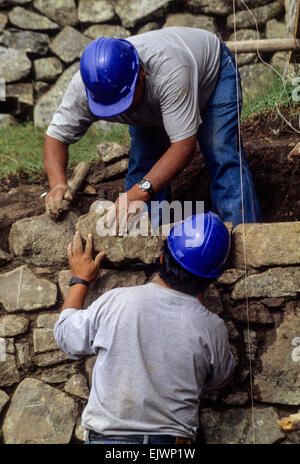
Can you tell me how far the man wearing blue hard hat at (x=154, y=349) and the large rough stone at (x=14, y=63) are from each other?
5.54 m

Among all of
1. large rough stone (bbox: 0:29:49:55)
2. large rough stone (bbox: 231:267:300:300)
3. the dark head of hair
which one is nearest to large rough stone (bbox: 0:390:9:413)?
the dark head of hair

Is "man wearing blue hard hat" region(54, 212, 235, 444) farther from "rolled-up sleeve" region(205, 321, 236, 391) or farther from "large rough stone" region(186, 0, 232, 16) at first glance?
"large rough stone" region(186, 0, 232, 16)

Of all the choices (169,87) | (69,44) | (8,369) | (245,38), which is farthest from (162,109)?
(69,44)

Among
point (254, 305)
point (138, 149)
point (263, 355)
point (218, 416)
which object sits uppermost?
point (138, 149)

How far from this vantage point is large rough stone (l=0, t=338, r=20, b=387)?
142 inches

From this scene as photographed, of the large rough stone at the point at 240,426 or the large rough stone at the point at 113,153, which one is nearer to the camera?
the large rough stone at the point at 240,426

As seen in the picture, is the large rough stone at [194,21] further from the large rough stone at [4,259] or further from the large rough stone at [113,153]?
the large rough stone at [4,259]

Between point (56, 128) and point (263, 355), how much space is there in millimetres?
2025

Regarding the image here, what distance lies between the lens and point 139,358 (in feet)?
8.84

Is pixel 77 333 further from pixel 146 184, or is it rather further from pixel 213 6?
pixel 213 6

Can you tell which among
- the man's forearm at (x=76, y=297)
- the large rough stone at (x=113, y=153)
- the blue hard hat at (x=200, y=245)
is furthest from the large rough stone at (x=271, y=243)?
the large rough stone at (x=113, y=153)

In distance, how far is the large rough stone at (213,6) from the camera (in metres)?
7.21

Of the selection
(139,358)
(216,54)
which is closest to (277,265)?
(139,358)

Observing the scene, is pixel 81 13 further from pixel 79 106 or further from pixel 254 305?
pixel 254 305
